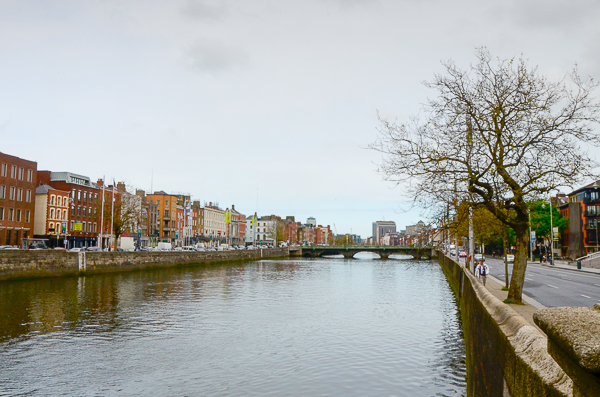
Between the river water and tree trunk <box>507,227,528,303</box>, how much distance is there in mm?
3314

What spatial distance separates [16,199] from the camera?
79.6 meters

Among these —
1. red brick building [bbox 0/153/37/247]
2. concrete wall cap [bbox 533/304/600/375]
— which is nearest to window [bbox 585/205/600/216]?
red brick building [bbox 0/153/37/247]

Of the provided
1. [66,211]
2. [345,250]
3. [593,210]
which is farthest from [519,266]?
[345,250]

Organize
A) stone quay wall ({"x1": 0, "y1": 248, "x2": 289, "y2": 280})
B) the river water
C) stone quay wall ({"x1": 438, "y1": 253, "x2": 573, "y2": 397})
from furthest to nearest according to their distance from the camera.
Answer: stone quay wall ({"x1": 0, "y1": 248, "x2": 289, "y2": 280})
the river water
stone quay wall ({"x1": 438, "y1": 253, "x2": 573, "y2": 397})

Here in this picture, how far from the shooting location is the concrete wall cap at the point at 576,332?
116 inches

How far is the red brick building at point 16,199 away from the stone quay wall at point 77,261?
69.9 feet

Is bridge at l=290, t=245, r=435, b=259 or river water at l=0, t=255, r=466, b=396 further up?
bridge at l=290, t=245, r=435, b=259

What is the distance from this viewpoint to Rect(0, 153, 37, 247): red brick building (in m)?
76.8

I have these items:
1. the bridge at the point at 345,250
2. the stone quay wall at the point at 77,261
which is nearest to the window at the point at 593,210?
the bridge at the point at 345,250

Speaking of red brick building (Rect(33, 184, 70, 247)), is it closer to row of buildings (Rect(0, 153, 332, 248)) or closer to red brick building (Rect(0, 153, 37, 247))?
row of buildings (Rect(0, 153, 332, 248))

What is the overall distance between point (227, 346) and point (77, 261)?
43.9 metres

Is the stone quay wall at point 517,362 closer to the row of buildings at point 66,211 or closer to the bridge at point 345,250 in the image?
the row of buildings at point 66,211

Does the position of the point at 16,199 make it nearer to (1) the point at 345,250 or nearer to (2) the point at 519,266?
(2) the point at 519,266

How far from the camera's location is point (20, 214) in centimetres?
8081
